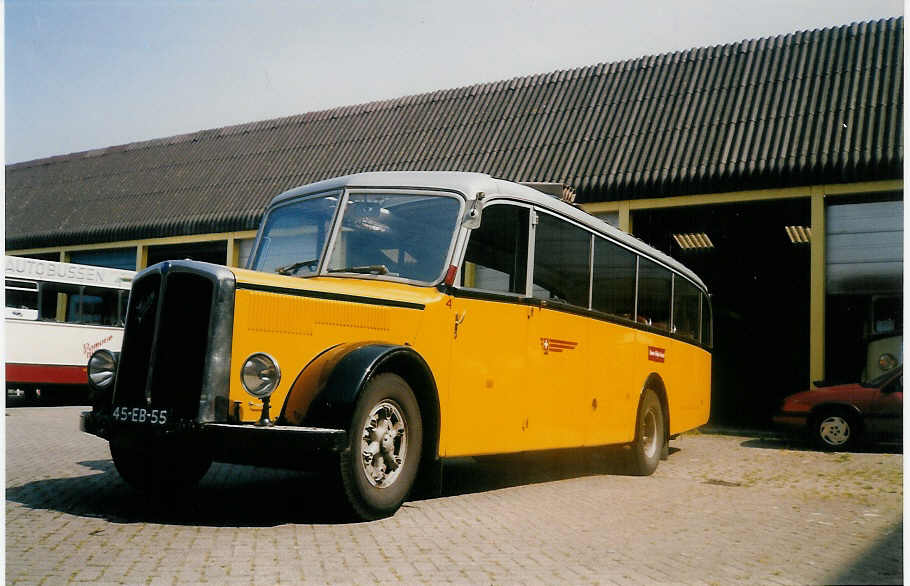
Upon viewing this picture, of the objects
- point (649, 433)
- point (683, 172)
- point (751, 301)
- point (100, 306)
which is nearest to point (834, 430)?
point (649, 433)

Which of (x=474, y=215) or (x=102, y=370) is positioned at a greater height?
(x=474, y=215)

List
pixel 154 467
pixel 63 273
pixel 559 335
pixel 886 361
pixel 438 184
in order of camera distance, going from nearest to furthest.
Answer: pixel 154 467 < pixel 438 184 < pixel 559 335 < pixel 886 361 < pixel 63 273

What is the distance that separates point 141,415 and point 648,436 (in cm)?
674

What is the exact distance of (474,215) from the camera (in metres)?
7.29

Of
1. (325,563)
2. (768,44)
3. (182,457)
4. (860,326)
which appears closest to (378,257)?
(182,457)

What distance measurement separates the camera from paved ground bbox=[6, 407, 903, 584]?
5000 mm

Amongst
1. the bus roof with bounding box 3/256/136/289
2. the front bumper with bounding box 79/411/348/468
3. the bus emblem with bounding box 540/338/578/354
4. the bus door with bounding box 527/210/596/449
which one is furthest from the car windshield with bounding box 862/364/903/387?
the bus roof with bounding box 3/256/136/289

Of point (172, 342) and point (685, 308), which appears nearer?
Result: point (172, 342)

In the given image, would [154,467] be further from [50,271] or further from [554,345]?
[50,271]

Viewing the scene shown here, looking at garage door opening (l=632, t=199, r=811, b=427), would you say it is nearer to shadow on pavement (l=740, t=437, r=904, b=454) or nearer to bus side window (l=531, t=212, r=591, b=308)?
shadow on pavement (l=740, t=437, r=904, b=454)

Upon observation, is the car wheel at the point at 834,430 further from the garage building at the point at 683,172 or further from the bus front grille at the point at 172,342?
the bus front grille at the point at 172,342

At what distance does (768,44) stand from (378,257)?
14.9m

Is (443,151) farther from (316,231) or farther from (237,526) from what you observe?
(237,526)

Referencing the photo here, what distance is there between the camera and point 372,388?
6215 millimetres
